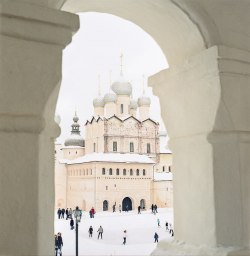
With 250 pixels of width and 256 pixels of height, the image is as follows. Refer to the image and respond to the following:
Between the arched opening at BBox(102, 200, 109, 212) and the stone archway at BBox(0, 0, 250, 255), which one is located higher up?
the stone archway at BBox(0, 0, 250, 255)

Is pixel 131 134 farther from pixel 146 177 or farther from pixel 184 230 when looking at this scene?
pixel 184 230

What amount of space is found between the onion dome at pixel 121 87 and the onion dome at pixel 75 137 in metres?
7.92

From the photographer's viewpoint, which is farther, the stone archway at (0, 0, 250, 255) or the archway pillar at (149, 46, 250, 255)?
the archway pillar at (149, 46, 250, 255)

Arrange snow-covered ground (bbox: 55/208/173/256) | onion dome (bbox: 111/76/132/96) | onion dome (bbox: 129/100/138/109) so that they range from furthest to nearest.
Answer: onion dome (bbox: 129/100/138/109) < onion dome (bbox: 111/76/132/96) < snow-covered ground (bbox: 55/208/173/256)

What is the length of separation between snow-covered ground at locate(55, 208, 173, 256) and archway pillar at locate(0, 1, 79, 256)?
→ 14.3 metres

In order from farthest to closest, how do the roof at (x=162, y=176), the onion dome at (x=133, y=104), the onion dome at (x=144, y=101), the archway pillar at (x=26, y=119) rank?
the onion dome at (x=133, y=104)
the onion dome at (x=144, y=101)
the roof at (x=162, y=176)
the archway pillar at (x=26, y=119)

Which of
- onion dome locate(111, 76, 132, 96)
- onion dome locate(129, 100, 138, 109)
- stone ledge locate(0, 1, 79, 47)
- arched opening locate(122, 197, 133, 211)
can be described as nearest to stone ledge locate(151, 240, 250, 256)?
stone ledge locate(0, 1, 79, 47)

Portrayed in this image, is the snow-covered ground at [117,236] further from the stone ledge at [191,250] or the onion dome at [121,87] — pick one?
the onion dome at [121,87]

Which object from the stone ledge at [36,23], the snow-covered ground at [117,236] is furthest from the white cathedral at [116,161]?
the stone ledge at [36,23]

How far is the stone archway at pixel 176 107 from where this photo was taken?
258cm

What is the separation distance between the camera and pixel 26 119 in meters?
2.61

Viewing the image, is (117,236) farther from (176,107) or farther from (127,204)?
(127,204)

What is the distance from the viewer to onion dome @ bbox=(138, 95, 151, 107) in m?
55.0

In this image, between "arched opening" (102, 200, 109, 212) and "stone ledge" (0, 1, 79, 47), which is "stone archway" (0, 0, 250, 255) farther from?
"arched opening" (102, 200, 109, 212)
